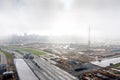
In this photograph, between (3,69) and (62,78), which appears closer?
(62,78)

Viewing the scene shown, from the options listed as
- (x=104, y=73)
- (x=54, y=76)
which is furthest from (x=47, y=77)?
(x=104, y=73)

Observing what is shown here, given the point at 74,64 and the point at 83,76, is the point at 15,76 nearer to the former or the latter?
the point at 83,76

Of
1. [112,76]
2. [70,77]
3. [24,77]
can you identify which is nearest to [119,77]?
[112,76]

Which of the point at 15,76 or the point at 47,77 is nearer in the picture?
the point at 47,77

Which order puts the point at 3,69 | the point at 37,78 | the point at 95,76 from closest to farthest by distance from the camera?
the point at 37,78, the point at 95,76, the point at 3,69

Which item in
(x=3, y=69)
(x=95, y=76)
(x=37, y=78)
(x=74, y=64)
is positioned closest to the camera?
(x=37, y=78)

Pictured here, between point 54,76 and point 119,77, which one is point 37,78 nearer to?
point 54,76

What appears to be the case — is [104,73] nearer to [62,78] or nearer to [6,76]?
[62,78]

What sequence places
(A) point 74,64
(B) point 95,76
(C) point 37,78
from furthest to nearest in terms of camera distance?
(A) point 74,64, (B) point 95,76, (C) point 37,78
